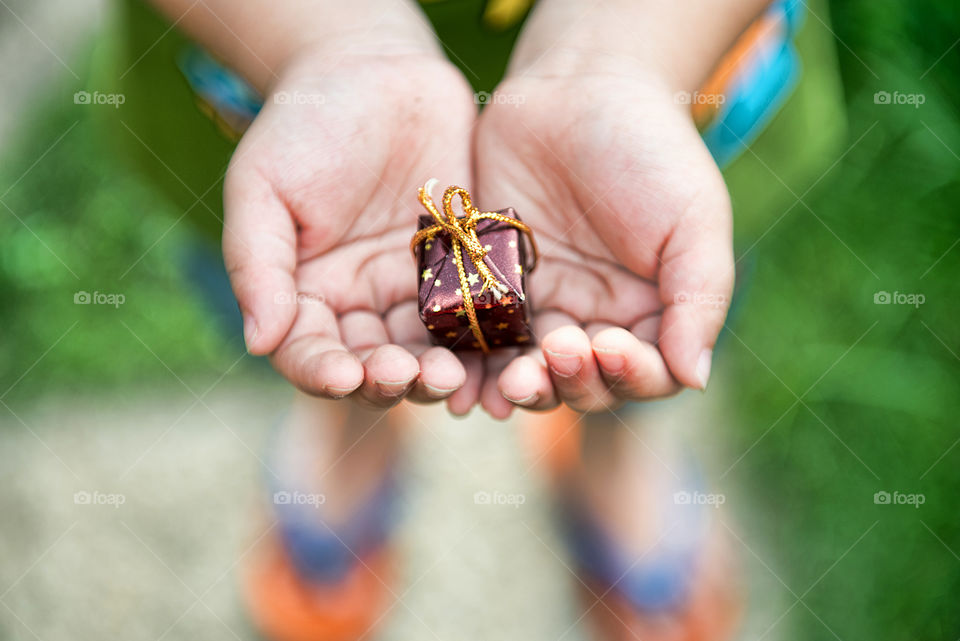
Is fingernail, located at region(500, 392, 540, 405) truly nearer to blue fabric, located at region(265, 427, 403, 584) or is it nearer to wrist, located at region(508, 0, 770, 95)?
wrist, located at region(508, 0, 770, 95)

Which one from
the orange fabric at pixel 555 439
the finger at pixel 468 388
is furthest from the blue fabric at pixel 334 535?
the finger at pixel 468 388

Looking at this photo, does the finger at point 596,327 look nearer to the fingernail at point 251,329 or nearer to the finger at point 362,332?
the finger at point 362,332

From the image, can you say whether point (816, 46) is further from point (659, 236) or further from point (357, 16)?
point (357, 16)

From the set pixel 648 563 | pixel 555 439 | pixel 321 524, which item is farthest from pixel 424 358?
pixel 648 563

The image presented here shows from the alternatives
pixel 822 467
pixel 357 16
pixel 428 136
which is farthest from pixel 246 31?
pixel 822 467

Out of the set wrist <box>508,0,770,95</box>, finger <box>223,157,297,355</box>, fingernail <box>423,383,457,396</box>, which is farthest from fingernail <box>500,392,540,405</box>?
wrist <box>508,0,770,95</box>

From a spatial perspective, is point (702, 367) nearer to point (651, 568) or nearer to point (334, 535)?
point (651, 568)
